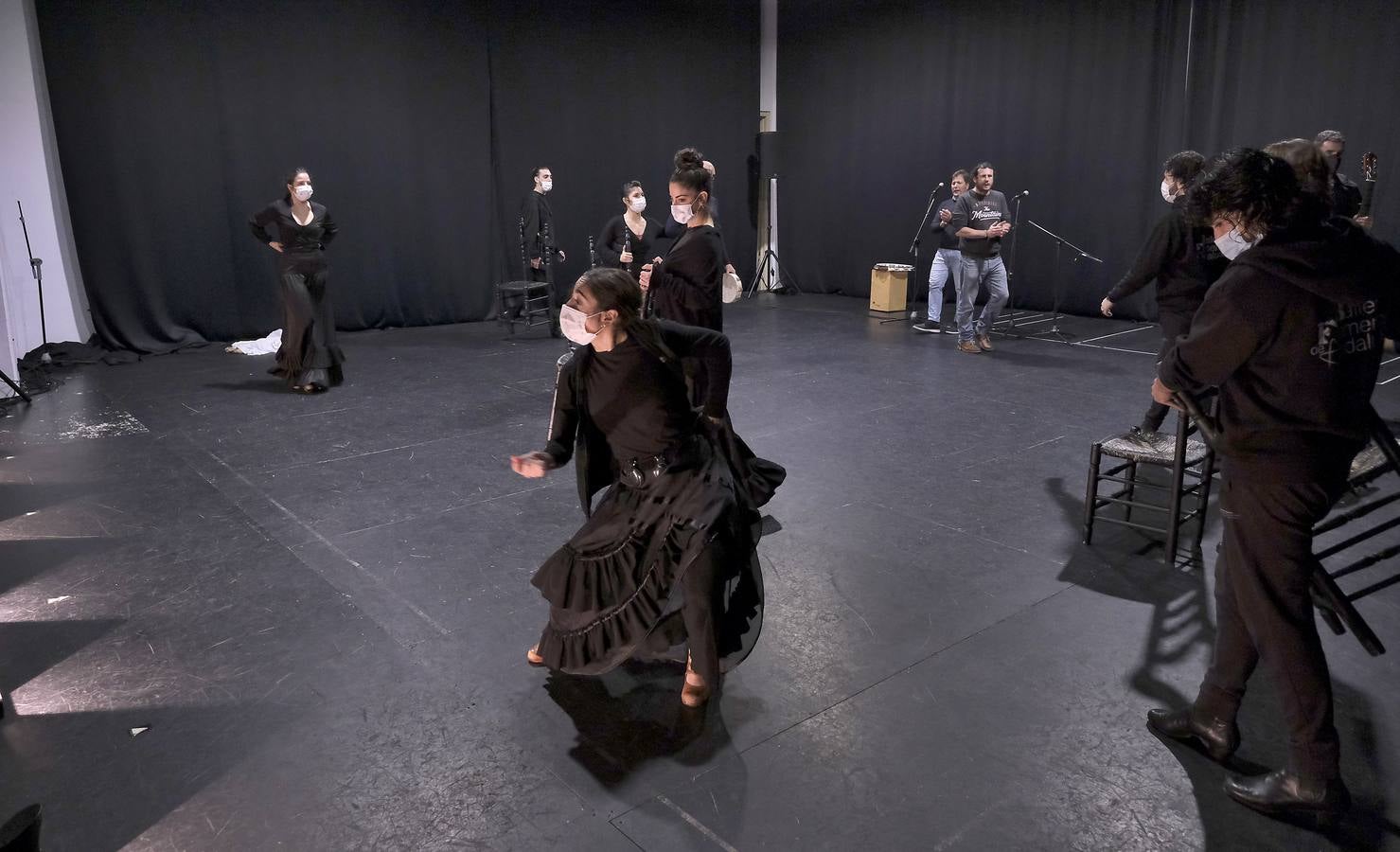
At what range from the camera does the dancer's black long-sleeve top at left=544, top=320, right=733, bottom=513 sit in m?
2.64

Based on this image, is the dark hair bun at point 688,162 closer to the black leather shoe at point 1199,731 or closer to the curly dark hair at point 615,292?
the curly dark hair at point 615,292

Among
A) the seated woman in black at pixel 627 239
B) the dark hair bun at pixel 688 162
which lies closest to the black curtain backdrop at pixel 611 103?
the seated woman in black at pixel 627 239

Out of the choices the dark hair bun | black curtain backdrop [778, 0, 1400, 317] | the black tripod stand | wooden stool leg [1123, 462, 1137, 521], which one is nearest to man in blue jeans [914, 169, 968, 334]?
black curtain backdrop [778, 0, 1400, 317]

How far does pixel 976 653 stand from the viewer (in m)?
3.07

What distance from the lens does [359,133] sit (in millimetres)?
9844

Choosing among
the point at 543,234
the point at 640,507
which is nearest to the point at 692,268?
the point at 640,507

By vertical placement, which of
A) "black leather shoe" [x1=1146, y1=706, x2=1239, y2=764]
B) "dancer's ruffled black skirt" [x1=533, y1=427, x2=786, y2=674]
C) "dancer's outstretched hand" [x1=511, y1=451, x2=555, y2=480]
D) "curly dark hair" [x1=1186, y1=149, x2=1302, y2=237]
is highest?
"curly dark hair" [x1=1186, y1=149, x2=1302, y2=237]

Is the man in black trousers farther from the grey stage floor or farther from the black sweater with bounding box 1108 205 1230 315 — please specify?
the black sweater with bounding box 1108 205 1230 315

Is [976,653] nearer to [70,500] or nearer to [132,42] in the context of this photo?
[70,500]

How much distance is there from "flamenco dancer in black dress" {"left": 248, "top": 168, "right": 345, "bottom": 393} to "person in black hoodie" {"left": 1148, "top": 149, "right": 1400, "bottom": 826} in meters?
6.01

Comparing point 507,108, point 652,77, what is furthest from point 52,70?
point 652,77

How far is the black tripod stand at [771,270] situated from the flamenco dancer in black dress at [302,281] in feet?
22.9

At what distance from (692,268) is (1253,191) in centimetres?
233

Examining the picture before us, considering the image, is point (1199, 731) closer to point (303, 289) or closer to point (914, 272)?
point (303, 289)
